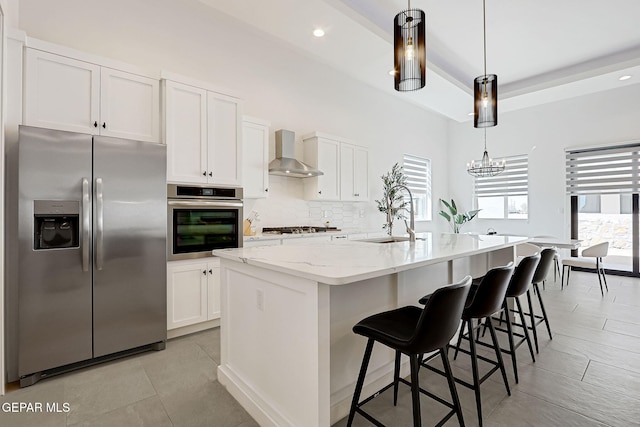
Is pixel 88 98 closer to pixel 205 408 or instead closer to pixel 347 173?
pixel 205 408

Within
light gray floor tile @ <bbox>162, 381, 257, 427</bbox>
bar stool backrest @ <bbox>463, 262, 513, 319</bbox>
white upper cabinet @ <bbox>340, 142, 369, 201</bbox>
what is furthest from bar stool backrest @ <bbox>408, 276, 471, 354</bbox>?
white upper cabinet @ <bbox>340, 142, 369, 201</bbox>

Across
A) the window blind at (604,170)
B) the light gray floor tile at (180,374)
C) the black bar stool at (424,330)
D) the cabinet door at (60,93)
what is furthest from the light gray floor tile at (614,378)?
the window blind at (604,170)

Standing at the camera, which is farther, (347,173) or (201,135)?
(347,173)

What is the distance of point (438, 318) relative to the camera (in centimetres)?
139

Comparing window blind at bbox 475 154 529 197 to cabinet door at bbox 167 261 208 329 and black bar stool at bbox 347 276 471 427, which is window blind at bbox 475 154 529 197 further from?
cabinet door at bbox 167 261 208 329

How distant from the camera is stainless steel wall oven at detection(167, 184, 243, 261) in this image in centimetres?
294

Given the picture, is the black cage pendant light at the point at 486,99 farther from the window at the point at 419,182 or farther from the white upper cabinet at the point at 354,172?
the window at the point at 419,182

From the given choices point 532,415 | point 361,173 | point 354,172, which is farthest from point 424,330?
point 361,173

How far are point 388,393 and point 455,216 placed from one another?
6.30 metres

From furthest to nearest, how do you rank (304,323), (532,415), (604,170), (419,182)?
(419,182) < (604,170) < (532,415) < (304,323)

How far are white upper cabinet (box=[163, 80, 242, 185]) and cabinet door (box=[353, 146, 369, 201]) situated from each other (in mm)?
2290

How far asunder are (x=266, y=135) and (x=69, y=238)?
2388 millimetres

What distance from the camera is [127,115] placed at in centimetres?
279

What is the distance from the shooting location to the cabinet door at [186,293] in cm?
291
